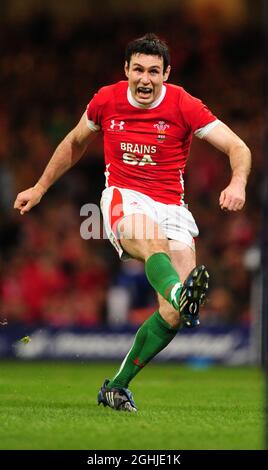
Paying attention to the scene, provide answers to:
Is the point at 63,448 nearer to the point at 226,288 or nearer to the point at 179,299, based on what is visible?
the point at 179,299

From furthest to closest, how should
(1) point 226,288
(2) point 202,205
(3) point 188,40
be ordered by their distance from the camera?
(3) point 188,40 → (2) point 202,205 → (1) point 226,288

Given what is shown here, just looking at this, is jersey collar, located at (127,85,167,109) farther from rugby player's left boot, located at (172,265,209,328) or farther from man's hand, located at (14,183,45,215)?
rugby player's left boot, located at (172,265,209,328)

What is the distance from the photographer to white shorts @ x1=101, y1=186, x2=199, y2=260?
7203 millimetres

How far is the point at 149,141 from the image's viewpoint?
24.1 ft

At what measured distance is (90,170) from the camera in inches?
664

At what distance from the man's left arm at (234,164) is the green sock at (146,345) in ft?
3.31

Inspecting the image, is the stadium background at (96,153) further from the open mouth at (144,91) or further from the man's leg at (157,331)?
the open mouth at (144,91)

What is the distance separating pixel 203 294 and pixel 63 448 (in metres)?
1.36

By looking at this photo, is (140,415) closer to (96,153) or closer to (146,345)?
(146,345)

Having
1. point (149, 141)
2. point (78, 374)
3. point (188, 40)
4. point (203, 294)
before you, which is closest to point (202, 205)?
point (188, 40)

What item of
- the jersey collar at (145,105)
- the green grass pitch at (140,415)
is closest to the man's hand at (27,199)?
the jersey collar at (145,105)

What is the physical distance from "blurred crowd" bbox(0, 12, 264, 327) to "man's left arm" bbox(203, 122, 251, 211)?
709 cm

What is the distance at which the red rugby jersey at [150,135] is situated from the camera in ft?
24.1

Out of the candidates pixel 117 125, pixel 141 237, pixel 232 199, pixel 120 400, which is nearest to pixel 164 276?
pixel 141 237
